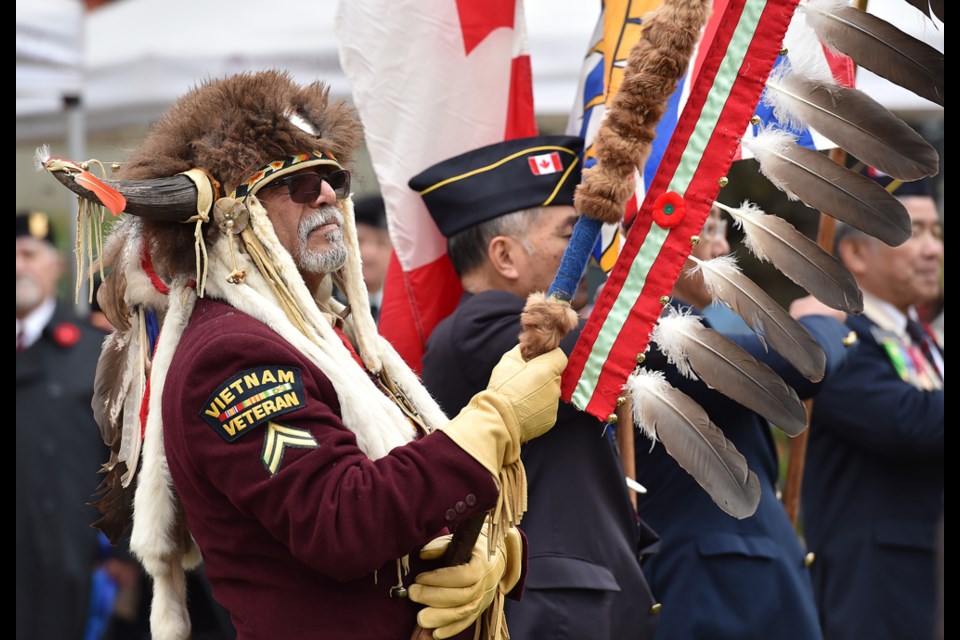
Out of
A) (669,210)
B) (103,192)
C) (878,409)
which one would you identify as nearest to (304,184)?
(103,192)

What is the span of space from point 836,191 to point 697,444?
0.62 metres

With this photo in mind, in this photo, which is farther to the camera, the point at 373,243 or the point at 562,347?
the point at 373,243

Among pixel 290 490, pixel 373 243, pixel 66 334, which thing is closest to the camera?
pixel 290 490

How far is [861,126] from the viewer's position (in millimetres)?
2568

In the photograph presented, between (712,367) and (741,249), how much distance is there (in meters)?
6.73

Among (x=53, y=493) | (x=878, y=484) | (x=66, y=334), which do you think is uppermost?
(x=878, y=484)

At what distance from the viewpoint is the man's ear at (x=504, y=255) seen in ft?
12.2

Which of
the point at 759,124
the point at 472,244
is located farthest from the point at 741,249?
the point at 759,124

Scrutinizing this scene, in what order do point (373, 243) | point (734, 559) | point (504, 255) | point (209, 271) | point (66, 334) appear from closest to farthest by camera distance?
point (209, 271)
point (504, 255)
point (734, 559)
point (66, 334)
point (373, 243)

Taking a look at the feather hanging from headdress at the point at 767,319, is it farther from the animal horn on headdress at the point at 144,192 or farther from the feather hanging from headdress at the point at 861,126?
the animal horn on headdress at the point at 144,192

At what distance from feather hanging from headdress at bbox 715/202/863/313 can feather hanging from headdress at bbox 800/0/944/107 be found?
39 centimetres

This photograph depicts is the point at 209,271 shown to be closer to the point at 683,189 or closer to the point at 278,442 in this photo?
the point at 278,442

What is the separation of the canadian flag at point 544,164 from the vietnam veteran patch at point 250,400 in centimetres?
147

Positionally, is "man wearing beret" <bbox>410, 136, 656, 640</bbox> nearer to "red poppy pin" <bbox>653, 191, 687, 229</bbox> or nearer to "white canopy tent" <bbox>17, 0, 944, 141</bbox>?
"red poppy pin" <bbox>653, 191, 687, 229</bbox>
